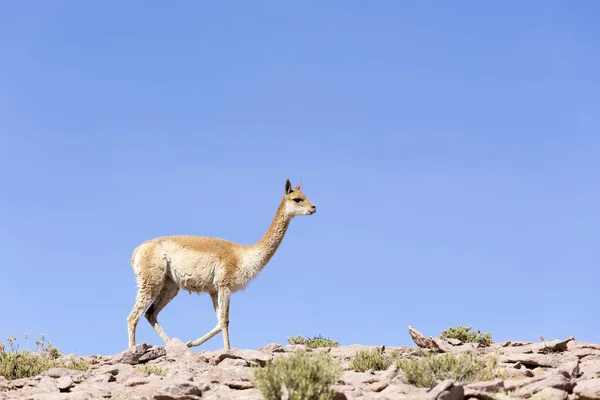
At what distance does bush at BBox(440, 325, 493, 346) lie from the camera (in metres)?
20.2

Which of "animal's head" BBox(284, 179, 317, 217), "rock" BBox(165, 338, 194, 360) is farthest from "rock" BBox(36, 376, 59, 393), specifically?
"animal's head" BBox(284, 179, 317, 217)

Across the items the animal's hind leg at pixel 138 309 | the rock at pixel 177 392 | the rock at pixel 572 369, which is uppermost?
the animal's hind leg at pixel 138 309

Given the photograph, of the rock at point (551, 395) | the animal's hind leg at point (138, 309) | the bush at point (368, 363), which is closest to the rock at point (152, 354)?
the animal's hind leg at point (138, 309)

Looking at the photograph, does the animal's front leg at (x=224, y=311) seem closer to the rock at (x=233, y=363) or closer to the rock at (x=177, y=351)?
the rock at (x=177, y=351)

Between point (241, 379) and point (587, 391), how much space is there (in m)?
4.91

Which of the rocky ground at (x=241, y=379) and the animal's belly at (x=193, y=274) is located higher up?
the animal's belly at (x=193, y=274)

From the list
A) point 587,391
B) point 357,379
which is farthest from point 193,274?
point 587,391

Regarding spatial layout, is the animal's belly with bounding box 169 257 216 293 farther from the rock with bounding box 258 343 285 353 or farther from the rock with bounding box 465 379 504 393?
the rock with bounding box 465 379 504 393

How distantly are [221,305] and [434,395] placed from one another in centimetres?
1025

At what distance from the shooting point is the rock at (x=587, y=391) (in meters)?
10.8

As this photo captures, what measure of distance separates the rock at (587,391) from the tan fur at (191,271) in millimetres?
9908

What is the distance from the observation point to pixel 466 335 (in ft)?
68.0

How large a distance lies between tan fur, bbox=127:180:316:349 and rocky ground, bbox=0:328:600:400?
2646mm

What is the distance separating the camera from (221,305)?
19578 millimetres
